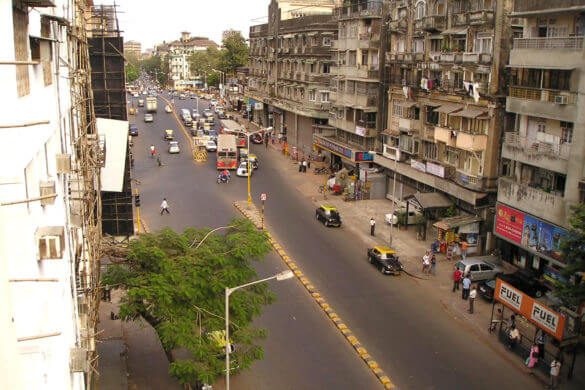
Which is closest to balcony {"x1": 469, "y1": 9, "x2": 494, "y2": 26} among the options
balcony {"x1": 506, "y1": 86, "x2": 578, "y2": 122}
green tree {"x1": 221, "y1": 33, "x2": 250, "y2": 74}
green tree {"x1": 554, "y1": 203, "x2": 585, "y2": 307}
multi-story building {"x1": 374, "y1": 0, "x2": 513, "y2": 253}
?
multi-story building {"x1": 374, "y1": 0, "x2": 513, "y2": 253}

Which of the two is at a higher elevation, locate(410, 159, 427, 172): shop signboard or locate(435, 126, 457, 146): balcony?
locate(435, 126, 457, 146): balcony

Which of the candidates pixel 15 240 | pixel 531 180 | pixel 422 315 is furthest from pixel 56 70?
pixel 531 180

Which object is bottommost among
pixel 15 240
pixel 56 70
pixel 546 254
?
pixel 546 254

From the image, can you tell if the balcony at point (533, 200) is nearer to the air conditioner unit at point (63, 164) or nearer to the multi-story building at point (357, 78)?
the multi-story building at point (357, 78)

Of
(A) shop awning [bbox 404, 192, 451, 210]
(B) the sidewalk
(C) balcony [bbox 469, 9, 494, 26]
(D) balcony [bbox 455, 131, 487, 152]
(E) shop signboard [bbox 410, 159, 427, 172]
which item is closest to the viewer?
(B) the sidewalk

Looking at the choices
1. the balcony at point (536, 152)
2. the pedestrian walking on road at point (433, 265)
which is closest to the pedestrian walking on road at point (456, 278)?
the pedestrian walking on road at point (433, 265)

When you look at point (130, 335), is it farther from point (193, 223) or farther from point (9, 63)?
point (9, 63)

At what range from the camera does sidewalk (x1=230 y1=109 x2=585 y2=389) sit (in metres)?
22.5

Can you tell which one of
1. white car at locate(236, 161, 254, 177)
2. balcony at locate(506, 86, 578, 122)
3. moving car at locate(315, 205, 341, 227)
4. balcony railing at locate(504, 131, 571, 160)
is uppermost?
balcony at locate(506, 86, 578, 122)

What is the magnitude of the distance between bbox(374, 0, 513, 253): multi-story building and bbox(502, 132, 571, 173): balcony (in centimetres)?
275

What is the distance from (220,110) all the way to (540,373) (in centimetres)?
8317

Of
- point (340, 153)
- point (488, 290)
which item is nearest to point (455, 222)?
point (488, 290)

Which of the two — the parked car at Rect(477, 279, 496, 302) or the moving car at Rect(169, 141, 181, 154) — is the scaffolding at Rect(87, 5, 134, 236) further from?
the moving car at Rect(169, 141, 181, 154)

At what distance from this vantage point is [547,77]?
87.3 feet
